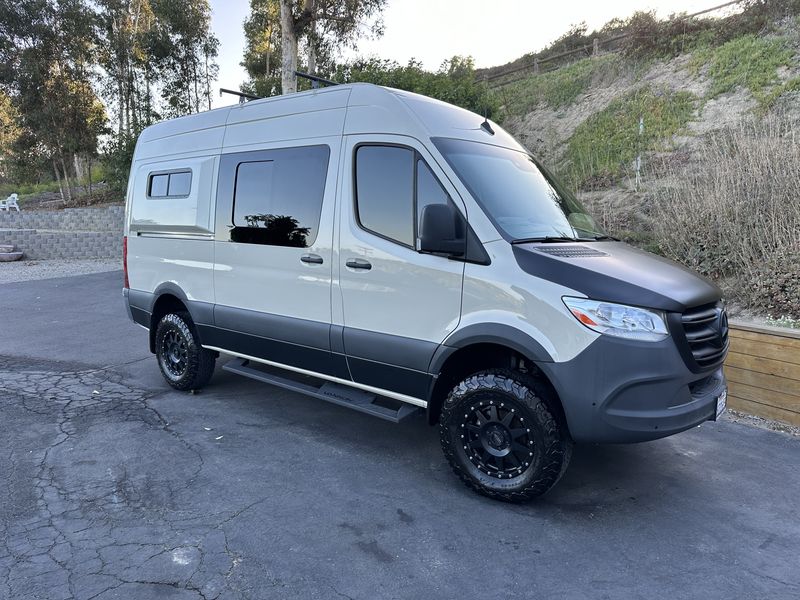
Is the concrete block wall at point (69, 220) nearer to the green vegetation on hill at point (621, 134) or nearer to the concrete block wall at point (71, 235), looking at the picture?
the concrete block wall at point (71, 235)

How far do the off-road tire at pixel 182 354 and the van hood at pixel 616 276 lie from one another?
3.43m

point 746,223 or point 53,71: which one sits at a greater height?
point 53,71

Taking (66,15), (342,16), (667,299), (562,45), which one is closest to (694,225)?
(667,299)

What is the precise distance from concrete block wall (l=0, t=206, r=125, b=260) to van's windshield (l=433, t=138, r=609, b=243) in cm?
1645

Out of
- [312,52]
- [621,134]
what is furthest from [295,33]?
[621,134]

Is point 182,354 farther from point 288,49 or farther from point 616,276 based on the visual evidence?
point 288,49

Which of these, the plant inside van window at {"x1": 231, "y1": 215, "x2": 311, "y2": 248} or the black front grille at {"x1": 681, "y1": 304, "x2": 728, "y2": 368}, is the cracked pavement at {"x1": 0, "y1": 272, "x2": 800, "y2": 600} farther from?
the plant inside van window at {"x1": 231, "y1": 215, "x2": 311, "y2": 248}

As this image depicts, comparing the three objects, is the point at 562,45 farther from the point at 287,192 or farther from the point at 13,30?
the point at 287,192

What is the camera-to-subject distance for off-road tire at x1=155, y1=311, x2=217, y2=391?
5.19m

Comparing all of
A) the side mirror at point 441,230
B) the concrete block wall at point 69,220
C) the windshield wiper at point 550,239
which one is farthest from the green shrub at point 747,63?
the concrete block wall at point 69,220

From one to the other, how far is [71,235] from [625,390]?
18436mm

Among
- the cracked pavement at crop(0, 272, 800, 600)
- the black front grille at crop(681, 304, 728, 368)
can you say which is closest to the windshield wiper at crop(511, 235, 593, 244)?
the black front grille at crop(681, 304, 728, 368)

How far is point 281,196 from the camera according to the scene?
4273 mm

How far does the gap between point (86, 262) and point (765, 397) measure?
17312 mm
